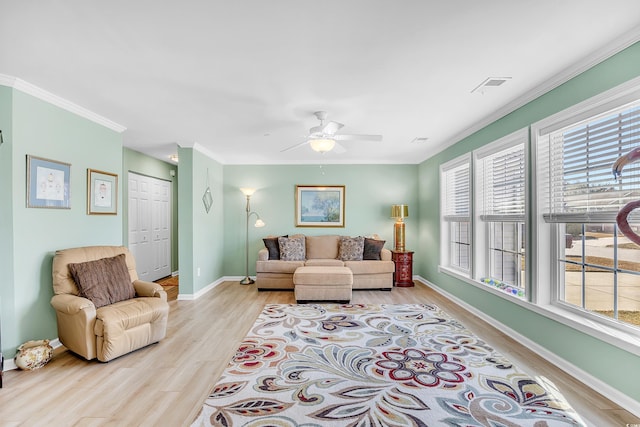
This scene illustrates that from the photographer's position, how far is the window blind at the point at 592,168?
84.2 inches

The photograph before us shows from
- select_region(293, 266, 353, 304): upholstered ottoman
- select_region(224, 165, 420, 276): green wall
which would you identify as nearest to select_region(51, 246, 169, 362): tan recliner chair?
select_region(293, 266, 353, 304): upholstered ottoman

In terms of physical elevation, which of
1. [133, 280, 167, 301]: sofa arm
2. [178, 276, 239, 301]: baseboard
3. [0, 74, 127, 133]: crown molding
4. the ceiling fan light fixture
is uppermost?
[0, 74, 127, 133]: crown molding

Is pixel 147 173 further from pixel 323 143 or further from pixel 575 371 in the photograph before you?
pixel 575 371

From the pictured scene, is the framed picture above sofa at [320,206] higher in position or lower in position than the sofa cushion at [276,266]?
higher

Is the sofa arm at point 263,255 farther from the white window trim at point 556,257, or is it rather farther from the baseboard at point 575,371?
the white window trim at point 556,257

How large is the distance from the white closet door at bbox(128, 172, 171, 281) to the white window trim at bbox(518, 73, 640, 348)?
5.92m

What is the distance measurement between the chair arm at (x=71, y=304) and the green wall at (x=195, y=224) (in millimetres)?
2077

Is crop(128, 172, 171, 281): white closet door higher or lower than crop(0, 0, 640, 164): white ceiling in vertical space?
lower

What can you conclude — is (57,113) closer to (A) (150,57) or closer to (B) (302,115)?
(A) (150,57)

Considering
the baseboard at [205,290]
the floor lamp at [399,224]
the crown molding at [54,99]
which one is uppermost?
the crown molding at [54,99]

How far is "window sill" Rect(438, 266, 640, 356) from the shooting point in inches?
80.4

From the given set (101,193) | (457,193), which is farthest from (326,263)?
(101,193)

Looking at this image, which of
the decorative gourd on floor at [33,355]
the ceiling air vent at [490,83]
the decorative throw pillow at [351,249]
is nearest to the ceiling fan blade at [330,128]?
the ceiling air vent at [490,83]

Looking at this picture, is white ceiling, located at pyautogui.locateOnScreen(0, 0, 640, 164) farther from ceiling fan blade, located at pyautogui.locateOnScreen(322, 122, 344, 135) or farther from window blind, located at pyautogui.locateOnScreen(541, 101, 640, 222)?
window blind, located at pyautogui.locateOnScreen(541, 101, 640, 222)
